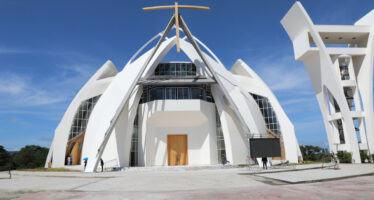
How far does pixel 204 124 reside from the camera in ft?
78.0

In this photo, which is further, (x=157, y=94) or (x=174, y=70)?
(x=174, y=70)

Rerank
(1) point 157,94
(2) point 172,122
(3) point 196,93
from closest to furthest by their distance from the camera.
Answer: (2) point 172,122
(1) point 157,94
(3) point 196,93

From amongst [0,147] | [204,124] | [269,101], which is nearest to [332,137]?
[269,101]

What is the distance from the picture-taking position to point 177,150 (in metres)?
23.5

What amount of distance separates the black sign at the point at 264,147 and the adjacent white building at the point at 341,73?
29.2 feet

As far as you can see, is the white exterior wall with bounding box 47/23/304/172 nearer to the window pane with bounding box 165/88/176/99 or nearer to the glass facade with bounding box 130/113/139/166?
the glass facade with bounding box 130/113/139/166

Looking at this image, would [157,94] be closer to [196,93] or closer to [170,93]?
[170,93]

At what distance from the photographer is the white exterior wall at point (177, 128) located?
893 inches

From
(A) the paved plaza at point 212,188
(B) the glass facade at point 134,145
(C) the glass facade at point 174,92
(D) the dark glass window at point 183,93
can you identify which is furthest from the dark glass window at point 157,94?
(A) the paved plaza at point 212,188

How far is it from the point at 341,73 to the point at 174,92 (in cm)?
1674

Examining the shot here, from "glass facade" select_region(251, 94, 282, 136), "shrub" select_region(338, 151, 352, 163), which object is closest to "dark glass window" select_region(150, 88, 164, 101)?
"glass facade" select_region(251, 94, 282, 136)

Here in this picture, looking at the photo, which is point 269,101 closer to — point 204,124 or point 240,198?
point 204,124

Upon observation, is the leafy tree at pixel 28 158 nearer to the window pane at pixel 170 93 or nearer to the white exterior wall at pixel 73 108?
the white exterior wall at pixel 73 108

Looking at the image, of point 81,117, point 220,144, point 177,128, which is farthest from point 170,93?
point 81,117
